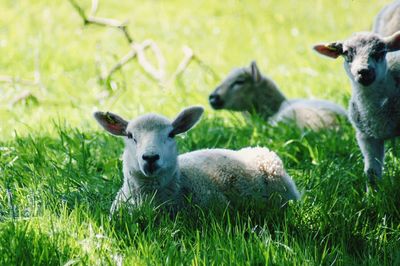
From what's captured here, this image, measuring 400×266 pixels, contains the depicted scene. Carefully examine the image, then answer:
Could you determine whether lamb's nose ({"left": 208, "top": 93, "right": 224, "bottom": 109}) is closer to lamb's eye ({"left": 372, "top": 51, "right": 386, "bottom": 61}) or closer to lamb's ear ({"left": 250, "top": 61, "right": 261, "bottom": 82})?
lamb's ear ({"left": 250, "top": 61, "right": 261, "bottom": 82})

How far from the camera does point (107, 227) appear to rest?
401 centimetres

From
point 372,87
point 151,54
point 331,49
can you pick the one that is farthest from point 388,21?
point 151,54

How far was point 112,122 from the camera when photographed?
477 centimetres

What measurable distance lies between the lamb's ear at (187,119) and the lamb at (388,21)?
1.98 meters

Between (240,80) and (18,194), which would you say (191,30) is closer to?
(240,80)

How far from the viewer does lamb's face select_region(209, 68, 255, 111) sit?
7.91 meters

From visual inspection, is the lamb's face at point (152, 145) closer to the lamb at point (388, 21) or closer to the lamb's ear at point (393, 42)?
the lamb's ear at point (393, 42)

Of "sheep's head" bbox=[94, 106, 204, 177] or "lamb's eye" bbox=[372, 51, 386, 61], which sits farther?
"lamb's eye" bbox=[372, 51, 386, 61]

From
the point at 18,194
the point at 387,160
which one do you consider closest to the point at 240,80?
the point at 387,160

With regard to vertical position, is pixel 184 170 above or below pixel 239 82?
below

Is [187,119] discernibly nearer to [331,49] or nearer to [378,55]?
[331,49]

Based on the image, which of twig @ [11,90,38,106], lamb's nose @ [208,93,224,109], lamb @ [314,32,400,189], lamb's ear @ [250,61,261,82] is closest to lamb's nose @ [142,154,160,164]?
lamb @ [314,32,400,189]

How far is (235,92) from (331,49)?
3041mm

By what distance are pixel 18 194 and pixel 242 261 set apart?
1.67 metres
